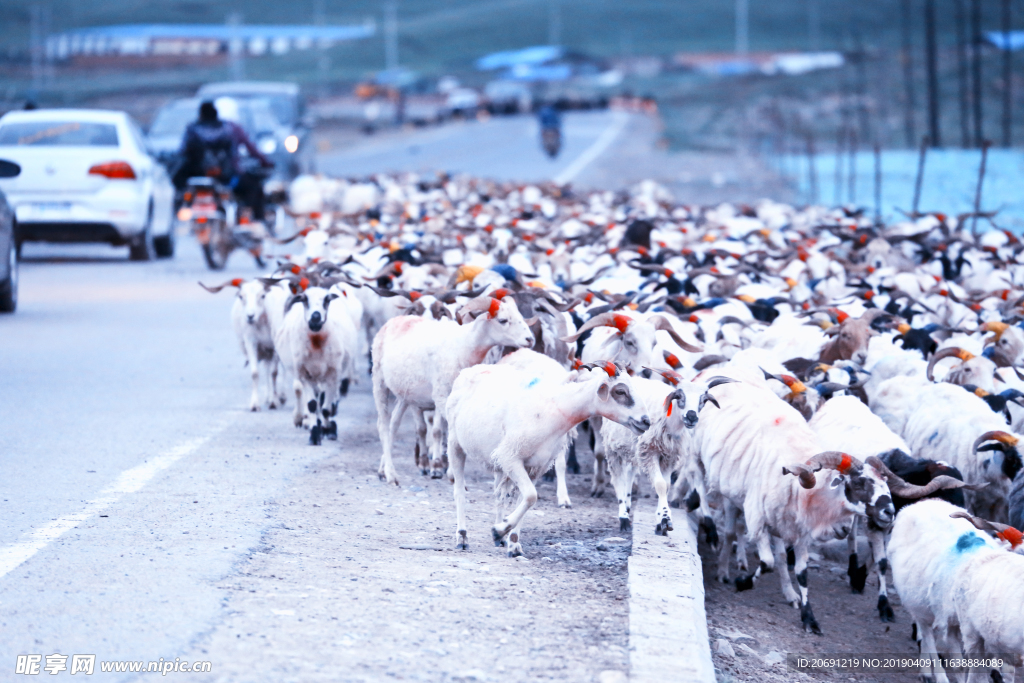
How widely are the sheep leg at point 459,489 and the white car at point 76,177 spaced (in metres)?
11.7

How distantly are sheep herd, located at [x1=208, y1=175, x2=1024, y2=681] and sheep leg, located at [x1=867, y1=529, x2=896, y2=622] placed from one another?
0.01m

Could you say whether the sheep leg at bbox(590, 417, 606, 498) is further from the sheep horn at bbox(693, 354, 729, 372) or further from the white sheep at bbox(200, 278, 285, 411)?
the white sheep at bbox(200, 278, 285, 411)

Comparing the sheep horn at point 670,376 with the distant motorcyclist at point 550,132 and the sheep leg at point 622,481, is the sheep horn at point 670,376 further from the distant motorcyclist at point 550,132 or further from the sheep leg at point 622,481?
the distant motorcyclist at point 550,132

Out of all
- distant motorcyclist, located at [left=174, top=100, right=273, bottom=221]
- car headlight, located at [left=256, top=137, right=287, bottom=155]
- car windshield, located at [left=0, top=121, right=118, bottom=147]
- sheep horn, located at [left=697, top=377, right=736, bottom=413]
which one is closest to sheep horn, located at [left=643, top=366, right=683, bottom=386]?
sheep horn, located at [left=697, top=377, right=736, bottom=413]

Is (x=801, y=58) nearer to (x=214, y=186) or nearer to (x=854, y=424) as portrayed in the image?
(x=214, y=186)

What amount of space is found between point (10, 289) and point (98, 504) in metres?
7.94

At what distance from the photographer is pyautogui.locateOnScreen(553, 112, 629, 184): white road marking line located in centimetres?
4253

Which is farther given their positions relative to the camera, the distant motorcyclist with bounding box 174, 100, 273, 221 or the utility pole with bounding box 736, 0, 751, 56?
the utility pole with bounding box 736, 0, 751, 56

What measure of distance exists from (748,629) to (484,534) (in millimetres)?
1525

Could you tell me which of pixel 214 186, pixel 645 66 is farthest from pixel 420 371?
pixel 645 66

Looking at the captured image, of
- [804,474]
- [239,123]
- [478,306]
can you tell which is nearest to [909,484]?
[804,474]

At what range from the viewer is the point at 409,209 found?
70.1ft

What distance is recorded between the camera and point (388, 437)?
8484 mm

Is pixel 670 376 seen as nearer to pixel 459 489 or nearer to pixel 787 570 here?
pixel 787 570
